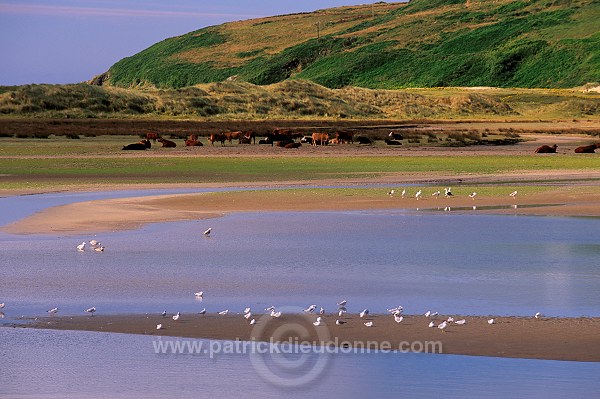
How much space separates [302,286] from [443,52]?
510 feet

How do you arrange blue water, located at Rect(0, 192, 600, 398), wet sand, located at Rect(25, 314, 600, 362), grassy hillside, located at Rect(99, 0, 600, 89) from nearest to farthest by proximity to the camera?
blue water, located at Rect(0, 192, 600, 398) → wet sand, located at Rect(25, 314, 600, 362) → grassy hillside, located at Rect(99, 0, 600, 89)

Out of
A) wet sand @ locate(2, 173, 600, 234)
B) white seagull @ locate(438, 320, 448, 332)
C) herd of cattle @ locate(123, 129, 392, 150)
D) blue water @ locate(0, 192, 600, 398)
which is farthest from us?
herd of cattle @ locate(123, 129, 392, 150)

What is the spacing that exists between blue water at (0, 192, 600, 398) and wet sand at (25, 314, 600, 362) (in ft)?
1.06

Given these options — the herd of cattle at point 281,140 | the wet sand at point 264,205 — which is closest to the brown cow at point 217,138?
the herd of cattle at point 281,140

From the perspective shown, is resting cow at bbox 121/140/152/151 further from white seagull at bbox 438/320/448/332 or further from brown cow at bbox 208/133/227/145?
white seagull at bbox 438/320/448/332

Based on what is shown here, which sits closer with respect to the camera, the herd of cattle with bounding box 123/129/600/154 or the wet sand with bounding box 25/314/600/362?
the wet sand with bounding box 25/314/600/362

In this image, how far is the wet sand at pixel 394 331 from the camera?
A: 993cm

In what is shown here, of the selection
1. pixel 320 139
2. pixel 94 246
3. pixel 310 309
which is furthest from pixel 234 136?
pixel 310 309

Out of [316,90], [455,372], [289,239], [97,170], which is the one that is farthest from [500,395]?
[316,90]

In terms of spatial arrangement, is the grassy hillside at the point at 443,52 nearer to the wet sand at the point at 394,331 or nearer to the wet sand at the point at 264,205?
the wet sand at the point at 264,205

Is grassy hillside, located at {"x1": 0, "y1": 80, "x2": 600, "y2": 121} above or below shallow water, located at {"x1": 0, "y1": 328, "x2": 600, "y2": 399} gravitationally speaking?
below

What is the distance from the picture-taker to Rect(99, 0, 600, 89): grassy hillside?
151m

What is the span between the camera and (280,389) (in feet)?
28.7

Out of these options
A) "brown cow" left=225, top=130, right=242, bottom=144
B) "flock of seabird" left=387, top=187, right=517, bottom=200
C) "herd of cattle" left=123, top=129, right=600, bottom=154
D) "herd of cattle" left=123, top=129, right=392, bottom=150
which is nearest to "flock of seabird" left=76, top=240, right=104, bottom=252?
"flock of seabird" left=387, top=187, right=517, bottom=200
